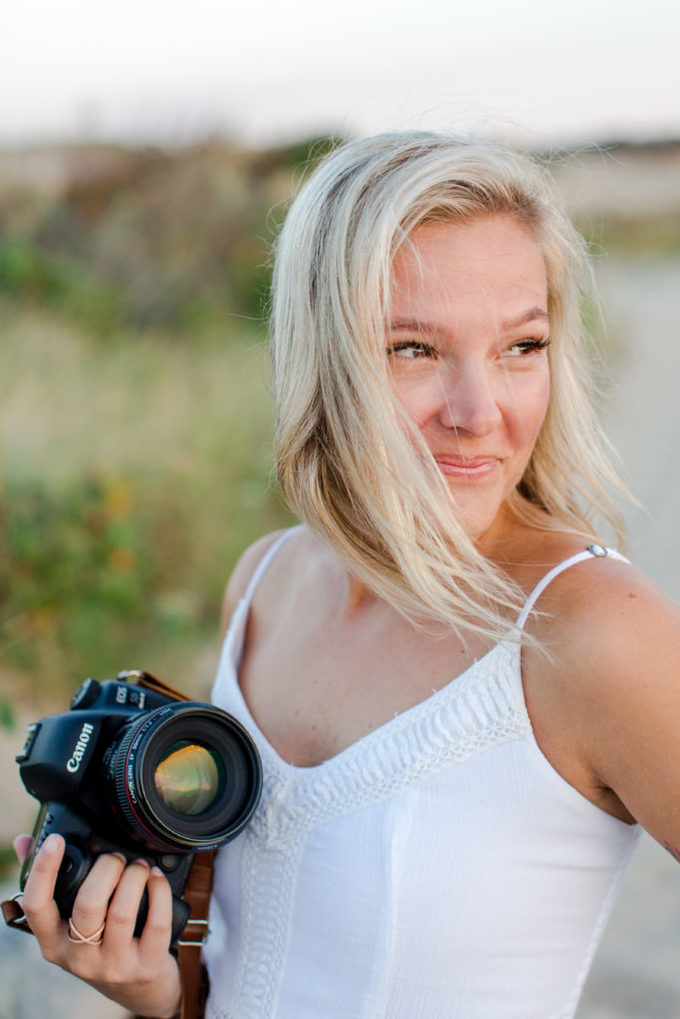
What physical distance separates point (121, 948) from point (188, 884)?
175 mm

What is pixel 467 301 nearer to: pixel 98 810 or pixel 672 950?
pixel 98 810

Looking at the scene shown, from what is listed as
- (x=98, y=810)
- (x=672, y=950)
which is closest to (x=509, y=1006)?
(x=98, y=810)

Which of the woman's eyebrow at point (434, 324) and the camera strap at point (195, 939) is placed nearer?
the woman's eyebrow at point (434, 324)

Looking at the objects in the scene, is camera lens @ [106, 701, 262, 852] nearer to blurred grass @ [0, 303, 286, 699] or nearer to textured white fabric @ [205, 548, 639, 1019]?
textured white fabric @ [205, 548, 639, 1019]

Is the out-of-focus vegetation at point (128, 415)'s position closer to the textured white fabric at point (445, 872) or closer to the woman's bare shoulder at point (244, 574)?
the woman's bare shoulder at point (244, 574)

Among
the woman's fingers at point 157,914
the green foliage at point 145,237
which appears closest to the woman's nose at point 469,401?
the woman's fingers at point 157,914

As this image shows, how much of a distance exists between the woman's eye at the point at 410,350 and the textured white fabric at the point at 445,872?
0.34m

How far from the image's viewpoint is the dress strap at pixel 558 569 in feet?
3.97

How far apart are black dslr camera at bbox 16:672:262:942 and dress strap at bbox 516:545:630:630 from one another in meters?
0.41

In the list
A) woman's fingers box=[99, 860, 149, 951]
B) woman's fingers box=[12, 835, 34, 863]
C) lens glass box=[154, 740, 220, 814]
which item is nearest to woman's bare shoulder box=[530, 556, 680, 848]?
lens glass box=[154, 740, 220, 814]

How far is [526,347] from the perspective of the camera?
1.34 m

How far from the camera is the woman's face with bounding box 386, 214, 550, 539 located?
1246 mm

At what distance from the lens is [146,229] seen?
930 centimetres

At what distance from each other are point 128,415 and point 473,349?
448 cm
